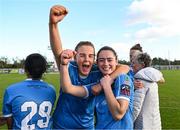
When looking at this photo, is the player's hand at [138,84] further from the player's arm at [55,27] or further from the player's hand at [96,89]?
the player's arm at [55,27]

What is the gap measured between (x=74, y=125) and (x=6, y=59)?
113 meters

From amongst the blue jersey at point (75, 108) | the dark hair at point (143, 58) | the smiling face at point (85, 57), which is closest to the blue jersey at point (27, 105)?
the blue jersey at point (75, 108)

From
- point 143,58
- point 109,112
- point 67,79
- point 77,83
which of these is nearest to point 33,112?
point 67,79

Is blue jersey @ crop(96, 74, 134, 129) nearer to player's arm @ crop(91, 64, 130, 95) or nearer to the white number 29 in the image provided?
player's arm @ crop(91, 64, 130, 95)

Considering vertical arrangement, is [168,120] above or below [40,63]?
below

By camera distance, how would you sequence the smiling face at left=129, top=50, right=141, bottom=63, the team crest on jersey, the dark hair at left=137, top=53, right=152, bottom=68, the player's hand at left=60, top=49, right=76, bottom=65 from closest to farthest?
the team crest on jersey
the player's hand at left=60, top=49, right=76, bottom=65
the dark hair at left=137, top=53, right=152, bottom=68
the smiling face at left=129, top=50, right=141, bottom=63

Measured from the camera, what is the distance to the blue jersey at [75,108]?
173 inches

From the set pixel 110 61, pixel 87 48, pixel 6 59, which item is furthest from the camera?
pixel 6 59

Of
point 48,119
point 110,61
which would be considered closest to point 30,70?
point 48,119

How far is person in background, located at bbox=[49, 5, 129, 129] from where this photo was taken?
4.36 meters

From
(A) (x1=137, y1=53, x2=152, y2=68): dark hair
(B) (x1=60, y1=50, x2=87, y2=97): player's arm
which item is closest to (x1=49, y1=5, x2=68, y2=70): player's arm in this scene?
(B) (x1=60, y1=50, x2=87, y2=97): player's arm

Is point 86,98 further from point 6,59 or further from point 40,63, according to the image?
point 6,59

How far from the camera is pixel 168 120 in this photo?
38.3 feet

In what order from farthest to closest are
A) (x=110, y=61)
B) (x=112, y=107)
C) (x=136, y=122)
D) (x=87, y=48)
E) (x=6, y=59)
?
(x=6, y=59) < (x=136, y=122) < (x=87, y=48) < (x=110, y=61) < (x=112, y=107)
